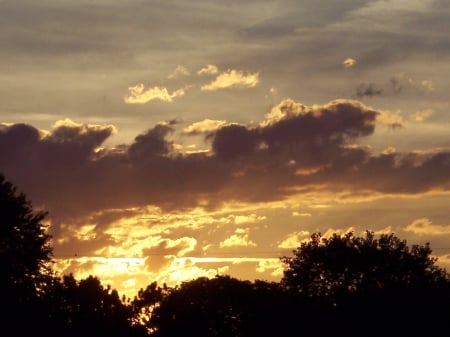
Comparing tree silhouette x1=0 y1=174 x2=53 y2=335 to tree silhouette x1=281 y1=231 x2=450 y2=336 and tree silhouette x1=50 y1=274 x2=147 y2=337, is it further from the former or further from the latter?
tree silhouette x1=281 y1=231 x2=450 y2=336

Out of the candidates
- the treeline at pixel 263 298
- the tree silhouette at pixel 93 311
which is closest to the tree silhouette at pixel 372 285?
the treeline at pixel 263 298

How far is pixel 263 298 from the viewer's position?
119m

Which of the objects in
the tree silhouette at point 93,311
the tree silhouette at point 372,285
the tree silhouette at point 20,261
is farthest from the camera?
the tree silhouette at point 93,311

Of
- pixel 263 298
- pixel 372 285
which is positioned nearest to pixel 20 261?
pixel 263 298

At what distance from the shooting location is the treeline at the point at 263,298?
319ft

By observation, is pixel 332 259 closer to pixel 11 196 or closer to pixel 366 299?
pixel 366 299

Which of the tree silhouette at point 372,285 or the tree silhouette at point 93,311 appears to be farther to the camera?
the tree silhouette at point 93,311

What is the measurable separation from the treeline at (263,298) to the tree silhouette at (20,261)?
9cm

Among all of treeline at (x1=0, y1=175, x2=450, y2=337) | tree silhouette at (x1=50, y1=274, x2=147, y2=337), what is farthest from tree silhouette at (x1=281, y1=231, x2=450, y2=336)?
tree silhouette at (x1=50, y1=274, x2=147, y2=337)

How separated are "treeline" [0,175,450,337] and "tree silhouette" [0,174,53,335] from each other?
9 cm

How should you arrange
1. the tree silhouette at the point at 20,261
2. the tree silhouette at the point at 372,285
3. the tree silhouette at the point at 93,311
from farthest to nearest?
the tree silhouette at the point at 93,311 → the tree silhouette at the point at 372,285 → the tree silhouette at the point at 20,261

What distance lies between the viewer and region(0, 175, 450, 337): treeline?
319 ft

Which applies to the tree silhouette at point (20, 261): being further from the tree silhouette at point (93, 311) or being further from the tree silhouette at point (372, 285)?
the tree silhouette at point (372, 285)

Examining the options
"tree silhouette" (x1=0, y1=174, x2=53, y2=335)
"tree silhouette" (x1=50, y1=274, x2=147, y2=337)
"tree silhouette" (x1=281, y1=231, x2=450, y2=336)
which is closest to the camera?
"tree silhouette" (x1=0, y1=174, x2=53, y2=335)
